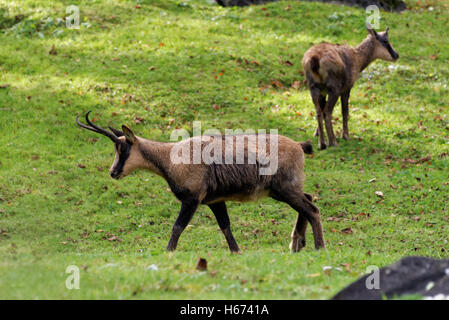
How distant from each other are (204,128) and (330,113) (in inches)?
130

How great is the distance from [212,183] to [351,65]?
764 centimetres

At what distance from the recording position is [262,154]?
9.59 meters

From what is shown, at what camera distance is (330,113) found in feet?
50.8

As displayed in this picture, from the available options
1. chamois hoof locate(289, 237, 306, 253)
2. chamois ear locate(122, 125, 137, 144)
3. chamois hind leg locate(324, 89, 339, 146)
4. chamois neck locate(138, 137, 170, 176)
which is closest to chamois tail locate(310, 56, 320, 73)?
chamois hind leg locate(324, 89, 339, 146)

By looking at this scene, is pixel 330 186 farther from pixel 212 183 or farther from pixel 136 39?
pixel 136 39

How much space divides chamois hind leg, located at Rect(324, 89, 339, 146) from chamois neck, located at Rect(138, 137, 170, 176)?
675 cm

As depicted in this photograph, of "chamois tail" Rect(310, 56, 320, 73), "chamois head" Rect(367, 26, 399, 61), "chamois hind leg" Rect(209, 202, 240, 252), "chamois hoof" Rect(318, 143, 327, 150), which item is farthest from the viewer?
"chamois head" Rect(367, 26, 399, 61)

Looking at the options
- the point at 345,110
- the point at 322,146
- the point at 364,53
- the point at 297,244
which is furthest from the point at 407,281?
the point at 364,53

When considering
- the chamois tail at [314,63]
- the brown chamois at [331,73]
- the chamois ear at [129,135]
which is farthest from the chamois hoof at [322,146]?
the chamois ear at [129,135]

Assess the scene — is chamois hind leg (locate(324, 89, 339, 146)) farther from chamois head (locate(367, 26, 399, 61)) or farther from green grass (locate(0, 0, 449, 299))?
chamois head (locate(367, 26, 399, 61))

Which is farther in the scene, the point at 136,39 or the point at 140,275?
the point at 136,39

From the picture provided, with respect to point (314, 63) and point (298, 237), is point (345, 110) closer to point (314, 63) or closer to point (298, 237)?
point (314, 63)

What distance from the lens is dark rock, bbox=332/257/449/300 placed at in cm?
Result: 560
